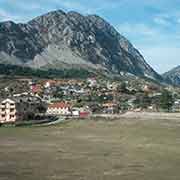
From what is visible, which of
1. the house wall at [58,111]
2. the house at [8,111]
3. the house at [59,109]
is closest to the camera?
the house at [8,111]

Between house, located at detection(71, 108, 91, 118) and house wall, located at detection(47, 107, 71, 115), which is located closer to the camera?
house, located at detection(71, 108, 91, 118)

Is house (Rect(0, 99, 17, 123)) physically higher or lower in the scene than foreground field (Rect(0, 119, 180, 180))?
higher

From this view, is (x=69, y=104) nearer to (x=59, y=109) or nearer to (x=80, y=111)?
(x=59, y=109)

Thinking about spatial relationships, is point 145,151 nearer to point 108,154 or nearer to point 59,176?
point 108,154

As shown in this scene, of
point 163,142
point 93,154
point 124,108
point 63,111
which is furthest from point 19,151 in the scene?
point 124,108

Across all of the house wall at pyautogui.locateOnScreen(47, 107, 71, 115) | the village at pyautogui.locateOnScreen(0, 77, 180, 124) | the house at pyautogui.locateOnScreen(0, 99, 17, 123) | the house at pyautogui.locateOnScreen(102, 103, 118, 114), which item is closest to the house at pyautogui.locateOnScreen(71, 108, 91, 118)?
the village at pyautogui.locateOnScreen(0, 77, 180, 124)

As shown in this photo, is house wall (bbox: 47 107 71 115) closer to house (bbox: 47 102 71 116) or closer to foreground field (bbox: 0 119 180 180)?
house (bbox: 47 102 71 116)

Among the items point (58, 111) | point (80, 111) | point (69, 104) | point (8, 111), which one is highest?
point (69, 104)

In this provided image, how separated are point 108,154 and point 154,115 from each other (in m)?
66.8

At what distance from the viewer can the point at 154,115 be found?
103 meters

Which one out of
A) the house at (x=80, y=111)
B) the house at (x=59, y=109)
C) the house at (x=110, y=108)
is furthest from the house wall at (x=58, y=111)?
the house at (x=110, y=108)

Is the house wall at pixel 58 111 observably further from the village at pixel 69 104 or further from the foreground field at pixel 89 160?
the foreground field at pixel 89 160

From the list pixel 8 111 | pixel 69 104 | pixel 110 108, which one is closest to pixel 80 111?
pixel 69 104

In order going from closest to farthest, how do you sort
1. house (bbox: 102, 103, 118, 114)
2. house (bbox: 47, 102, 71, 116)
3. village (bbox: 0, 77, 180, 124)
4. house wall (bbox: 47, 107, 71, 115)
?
1. village (bbox: 0, 77, 180, 124)
2. house wall (bbox: 47, 107, 71, 115)
3. house (bbox: 47, 102, 71, 116)
4. house (bbox: 102, 103, 118, 114)
